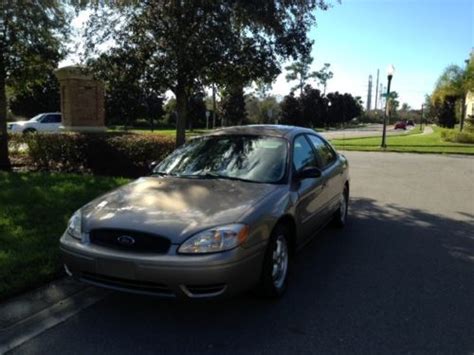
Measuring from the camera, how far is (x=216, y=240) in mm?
3650

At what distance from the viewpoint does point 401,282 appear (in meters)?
4.77

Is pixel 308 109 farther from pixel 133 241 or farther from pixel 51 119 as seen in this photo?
pixel 133 241

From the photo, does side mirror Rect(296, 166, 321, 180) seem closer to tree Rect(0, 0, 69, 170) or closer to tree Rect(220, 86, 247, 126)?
tree Rect(0, 0, 69, 170)

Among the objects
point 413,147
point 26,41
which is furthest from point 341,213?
point 413,147

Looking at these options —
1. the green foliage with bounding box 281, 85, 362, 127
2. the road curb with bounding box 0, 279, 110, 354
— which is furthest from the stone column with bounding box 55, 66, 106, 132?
the green foliage with bounding box 281, 85, 362, 127

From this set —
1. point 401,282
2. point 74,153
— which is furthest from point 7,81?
point 401,282

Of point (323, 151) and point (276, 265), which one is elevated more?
point (323, 151)

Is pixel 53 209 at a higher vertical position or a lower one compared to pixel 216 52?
lower

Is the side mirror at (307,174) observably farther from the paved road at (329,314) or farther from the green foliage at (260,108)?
the green foliage at (260,108)

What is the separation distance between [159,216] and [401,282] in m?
2.50

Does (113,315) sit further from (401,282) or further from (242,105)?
(242,105)

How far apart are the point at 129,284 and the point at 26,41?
9.94 m

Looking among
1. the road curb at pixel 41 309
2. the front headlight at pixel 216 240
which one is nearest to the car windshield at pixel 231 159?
the front headlight at pixel 216 240

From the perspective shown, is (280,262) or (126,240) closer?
(126,240)
